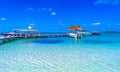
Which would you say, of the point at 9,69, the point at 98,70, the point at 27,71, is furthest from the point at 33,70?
the point at 98,70

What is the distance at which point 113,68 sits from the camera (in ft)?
41.2

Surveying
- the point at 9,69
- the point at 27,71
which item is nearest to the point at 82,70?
the point at 27,71

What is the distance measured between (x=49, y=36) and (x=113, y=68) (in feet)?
127

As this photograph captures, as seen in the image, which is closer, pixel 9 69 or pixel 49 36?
pixel 9 69

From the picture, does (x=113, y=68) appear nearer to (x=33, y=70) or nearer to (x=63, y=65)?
(x=63, y=65)

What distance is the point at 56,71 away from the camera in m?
11.8

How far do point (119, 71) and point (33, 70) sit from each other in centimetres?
396

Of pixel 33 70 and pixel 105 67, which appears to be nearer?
pixel 33 70

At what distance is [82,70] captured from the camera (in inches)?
472

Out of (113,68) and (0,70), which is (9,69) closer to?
(0,70)

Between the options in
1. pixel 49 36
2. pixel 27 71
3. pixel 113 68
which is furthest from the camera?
pixel 49 36

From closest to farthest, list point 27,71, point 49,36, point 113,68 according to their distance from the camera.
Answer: point 27,71 → point 113,68 → point 49,36

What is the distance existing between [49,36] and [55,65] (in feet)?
123

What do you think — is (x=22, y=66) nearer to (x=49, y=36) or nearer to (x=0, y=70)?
(x=0, y=70)
